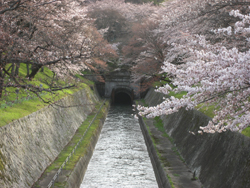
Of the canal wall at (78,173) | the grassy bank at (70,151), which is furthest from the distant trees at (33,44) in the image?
the canal wall at (78,173)

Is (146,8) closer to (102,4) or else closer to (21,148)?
(102,4)

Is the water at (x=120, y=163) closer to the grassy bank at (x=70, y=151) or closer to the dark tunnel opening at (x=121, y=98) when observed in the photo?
the grassy bank at (x=70, y=151)

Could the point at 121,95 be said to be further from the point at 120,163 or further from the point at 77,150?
the point at 77,150

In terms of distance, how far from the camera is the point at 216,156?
11188 mm

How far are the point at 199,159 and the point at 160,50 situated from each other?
71.5ft

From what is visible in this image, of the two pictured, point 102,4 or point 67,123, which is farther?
point 102,4

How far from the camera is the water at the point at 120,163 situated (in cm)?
1452

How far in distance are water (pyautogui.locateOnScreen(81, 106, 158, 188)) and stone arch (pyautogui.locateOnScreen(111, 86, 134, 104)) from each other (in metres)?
24.2

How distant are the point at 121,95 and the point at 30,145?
46043 millimetres

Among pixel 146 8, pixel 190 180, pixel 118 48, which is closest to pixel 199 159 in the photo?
pixel 190 180

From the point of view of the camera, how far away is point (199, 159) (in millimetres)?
12859

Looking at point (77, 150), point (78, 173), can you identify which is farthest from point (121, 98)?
point (78, 173)

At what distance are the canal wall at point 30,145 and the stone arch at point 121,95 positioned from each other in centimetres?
3225

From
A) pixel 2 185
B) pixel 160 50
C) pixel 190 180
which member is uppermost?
pixel 160 50
